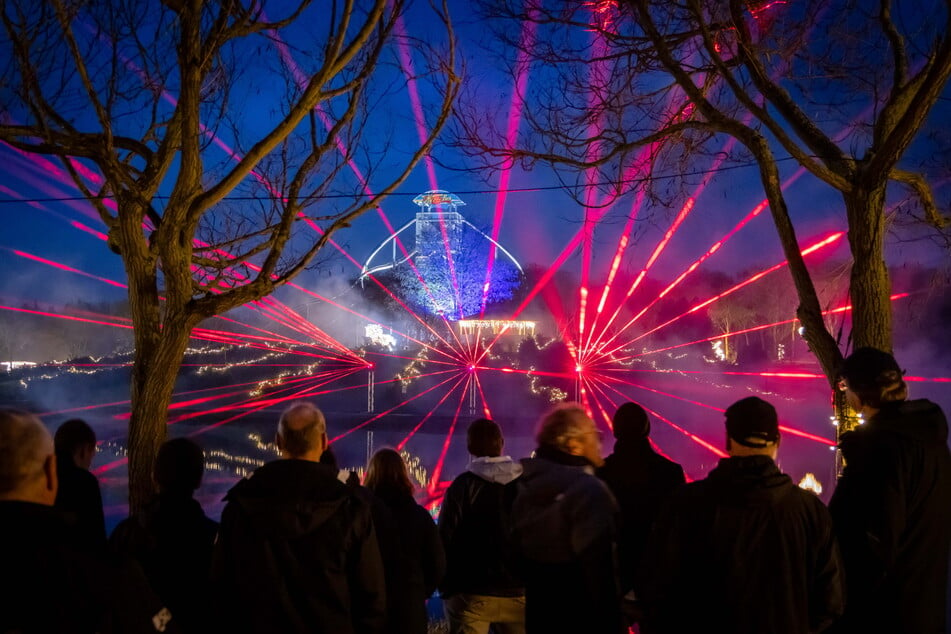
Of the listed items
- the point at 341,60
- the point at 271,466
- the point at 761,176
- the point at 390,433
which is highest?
the point at 341,60

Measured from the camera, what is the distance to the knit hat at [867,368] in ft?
12.2

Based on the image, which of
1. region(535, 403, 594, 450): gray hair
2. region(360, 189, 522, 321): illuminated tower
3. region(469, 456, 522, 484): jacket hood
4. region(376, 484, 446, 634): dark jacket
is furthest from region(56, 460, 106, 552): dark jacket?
region(360, 189, 522, 321): illuminated tower

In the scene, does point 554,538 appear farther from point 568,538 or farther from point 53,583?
point 53,583

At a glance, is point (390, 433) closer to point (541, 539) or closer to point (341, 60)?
point (341, 60)

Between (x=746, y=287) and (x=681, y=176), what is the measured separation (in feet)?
167

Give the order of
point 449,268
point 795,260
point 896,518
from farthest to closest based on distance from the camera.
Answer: point 449,268, point 795,260, point 896,518

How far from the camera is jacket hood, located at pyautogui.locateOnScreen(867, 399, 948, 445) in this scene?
353 centimetres

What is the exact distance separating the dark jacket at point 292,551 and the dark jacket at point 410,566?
1.72 ft

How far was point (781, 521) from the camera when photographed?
3010 mm

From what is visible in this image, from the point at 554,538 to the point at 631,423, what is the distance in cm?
129

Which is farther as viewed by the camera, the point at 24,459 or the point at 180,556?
the point at 180,556

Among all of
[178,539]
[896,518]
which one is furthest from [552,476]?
[178,539]

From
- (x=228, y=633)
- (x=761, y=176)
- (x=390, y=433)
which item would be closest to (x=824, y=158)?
(x=761, y=176)

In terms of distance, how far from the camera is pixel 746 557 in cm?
302
